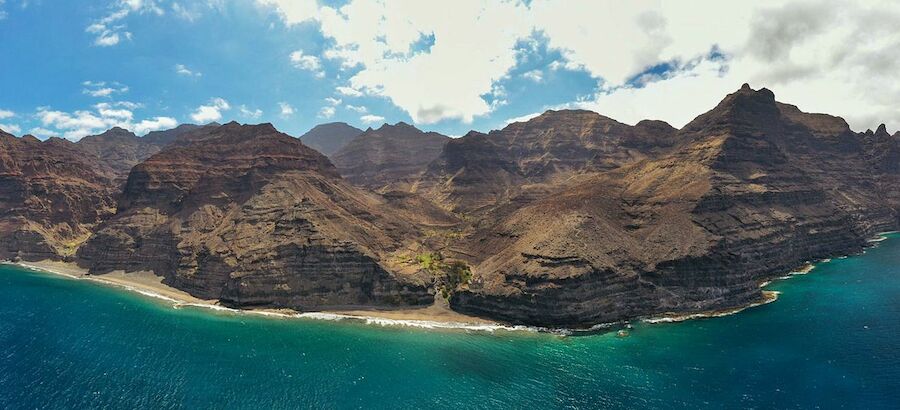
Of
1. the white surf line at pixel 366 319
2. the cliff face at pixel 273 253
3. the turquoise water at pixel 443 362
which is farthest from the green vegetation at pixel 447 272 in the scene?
the turquoise water at pixel 443 362

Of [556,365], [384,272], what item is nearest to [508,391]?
[556,365]

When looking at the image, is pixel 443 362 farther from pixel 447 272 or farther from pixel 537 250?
pixel 447 272


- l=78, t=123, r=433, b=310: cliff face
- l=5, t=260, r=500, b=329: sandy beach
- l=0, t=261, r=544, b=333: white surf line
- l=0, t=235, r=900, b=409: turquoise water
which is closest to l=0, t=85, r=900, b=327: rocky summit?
l=78, t=123, r=433, b=310: cliff face

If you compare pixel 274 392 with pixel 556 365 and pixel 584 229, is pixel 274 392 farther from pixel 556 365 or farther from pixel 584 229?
pixel 584 229

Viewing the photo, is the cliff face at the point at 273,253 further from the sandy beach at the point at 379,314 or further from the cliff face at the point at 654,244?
the cliff face at the point at 654,244

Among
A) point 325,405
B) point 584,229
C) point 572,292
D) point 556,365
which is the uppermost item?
point 584,229

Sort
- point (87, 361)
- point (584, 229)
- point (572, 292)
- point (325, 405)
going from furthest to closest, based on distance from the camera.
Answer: point (584, 229), point (572, 292), point (87, 361), point (325, 405)

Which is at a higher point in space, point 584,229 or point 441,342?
point 584,229

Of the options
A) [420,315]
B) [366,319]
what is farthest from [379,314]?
[420,315]
